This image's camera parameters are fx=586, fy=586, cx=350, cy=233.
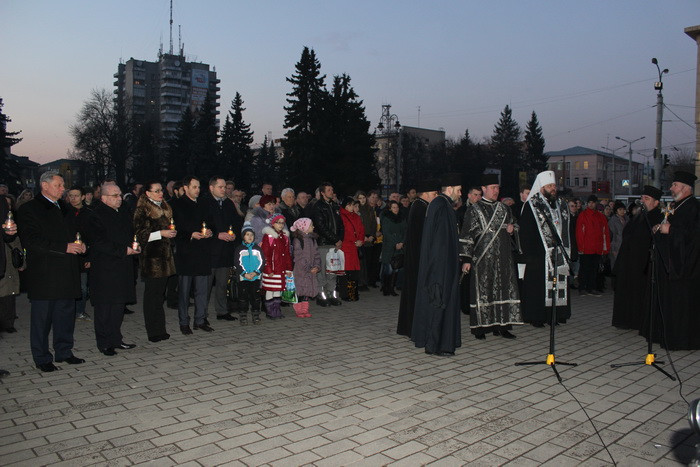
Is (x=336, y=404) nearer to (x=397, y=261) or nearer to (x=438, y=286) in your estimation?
(x=438, y=286)

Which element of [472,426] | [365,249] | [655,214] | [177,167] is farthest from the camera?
[177,167]

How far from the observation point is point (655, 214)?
8.80 metres

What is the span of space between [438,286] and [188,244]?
3519 mm

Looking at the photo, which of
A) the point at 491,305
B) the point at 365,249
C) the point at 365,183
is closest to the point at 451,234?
the point at 491,305

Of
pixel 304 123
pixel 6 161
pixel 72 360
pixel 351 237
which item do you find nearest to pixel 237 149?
pixel 304 123

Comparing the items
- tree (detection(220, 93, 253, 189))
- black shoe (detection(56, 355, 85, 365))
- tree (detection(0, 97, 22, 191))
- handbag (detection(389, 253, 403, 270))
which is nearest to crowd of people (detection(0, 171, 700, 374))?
black shoe (detection(56, 355, 85, 365))

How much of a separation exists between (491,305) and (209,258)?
402 cm

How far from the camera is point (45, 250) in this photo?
6188 mm

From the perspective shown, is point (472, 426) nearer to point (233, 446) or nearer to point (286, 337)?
point (233, 446)

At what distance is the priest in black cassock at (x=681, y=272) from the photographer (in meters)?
7.64

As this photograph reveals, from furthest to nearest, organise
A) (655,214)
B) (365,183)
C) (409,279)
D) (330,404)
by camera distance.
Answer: (365,183)
(655,214)
(409,279)
(330,404)

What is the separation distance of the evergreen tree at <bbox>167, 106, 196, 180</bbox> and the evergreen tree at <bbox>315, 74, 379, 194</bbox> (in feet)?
50.5

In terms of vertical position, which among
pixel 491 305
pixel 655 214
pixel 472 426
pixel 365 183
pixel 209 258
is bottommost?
pixel 472 426

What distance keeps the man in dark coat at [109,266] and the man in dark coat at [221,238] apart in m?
1.59
